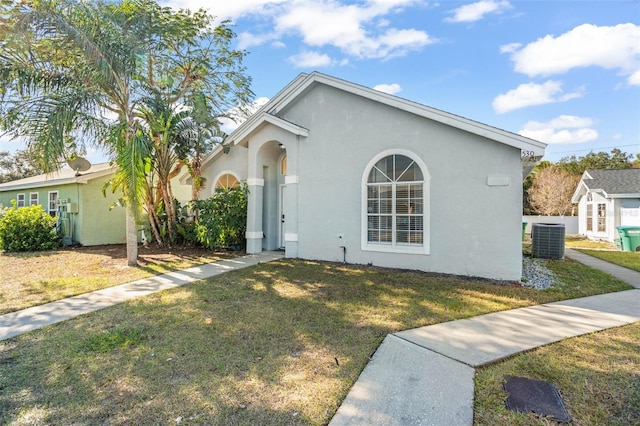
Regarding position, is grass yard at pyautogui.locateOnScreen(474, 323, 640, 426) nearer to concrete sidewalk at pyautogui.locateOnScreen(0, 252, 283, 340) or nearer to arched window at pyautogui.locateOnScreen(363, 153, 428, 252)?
arched window at pyautogui.locateOnScreen(363, 153, 428, 252)

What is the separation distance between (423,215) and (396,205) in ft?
2.66

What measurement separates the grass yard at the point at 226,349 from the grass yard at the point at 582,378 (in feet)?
4.35

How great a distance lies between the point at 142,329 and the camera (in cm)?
480

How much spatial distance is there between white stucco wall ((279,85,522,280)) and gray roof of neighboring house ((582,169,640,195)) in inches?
679

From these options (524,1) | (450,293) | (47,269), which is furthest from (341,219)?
(47,269)

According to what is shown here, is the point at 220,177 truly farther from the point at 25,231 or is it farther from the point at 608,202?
the point at 608,202

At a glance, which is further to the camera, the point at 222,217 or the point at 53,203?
the point at 53,203

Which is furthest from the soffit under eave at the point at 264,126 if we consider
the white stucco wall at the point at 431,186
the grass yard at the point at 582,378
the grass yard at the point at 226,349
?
the grass yard at the point at 582,378

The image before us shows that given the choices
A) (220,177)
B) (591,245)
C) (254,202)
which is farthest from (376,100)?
(591,245)

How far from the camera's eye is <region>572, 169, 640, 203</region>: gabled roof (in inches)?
729

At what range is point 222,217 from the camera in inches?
454

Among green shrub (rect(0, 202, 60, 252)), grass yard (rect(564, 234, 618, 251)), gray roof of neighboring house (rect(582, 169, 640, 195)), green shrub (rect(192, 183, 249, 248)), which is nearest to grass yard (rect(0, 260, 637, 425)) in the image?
green shrub (rect(192, 183, 249, 248))

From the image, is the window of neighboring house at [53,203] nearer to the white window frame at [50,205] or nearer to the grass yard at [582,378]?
the white window frame at [50,205]

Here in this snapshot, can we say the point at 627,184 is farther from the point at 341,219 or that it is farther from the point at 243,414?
the point at 243,414
